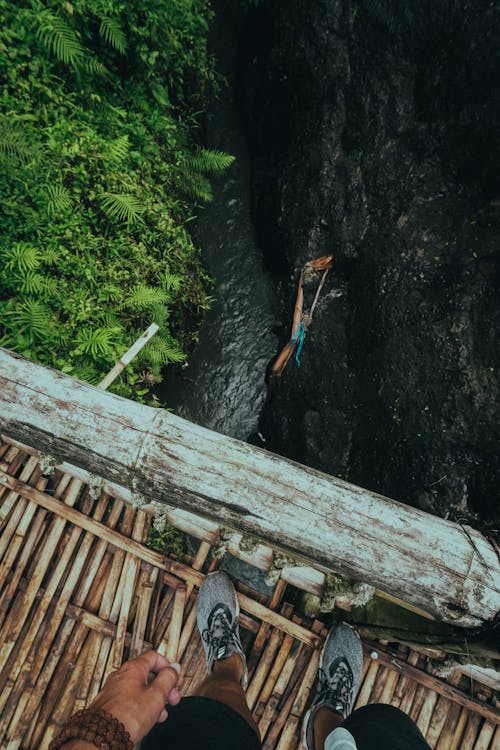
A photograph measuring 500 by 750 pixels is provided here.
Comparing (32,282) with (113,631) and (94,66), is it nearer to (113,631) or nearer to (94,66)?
(94,66)

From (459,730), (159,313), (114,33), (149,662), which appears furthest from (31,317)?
(459,730)

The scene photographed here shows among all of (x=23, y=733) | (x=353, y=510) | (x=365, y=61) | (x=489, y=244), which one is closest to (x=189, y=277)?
(x=365, y=61)

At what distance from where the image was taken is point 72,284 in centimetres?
386

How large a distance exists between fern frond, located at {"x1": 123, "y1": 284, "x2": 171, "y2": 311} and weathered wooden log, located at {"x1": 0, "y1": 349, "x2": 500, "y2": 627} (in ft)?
5.06


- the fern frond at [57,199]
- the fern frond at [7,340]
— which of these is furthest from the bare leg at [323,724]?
the fern frond at [57,199]

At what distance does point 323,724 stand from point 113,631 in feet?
5.56

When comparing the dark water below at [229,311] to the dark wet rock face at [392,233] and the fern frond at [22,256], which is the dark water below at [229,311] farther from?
the fern frond at [22,256]

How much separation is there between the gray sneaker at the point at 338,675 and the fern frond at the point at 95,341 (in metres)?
3.13

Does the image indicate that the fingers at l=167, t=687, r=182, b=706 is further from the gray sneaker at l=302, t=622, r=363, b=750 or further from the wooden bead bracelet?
the gray sneaker at l=302, t=622, r=363, b=750

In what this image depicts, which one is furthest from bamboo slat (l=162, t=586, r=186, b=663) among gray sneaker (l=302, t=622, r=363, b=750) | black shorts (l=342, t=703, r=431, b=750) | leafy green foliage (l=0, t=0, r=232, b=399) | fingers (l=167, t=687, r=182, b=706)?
leafy green foliage (l=0, t=0, r=232, b=399)

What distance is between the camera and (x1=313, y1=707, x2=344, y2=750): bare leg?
2758mm

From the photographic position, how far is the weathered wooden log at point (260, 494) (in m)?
2.01

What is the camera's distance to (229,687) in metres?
2.75

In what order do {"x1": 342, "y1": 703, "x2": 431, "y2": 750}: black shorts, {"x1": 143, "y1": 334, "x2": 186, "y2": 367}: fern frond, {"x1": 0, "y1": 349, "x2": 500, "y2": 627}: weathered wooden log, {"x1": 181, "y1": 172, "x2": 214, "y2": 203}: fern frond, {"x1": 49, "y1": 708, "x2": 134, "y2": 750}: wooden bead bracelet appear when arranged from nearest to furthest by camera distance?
A: {"x1": 49, "y1": 708, "x2": 134, "y2": 750}: wooden bead bracelet
{"x1": 0, "y1": 349, "x2": 500, "y2": 627}: weathered wooden log
{"x1": 342, "y1": 703, "x2": 431, "y2": 750}: black shorts
{"x1": 143, "y1": 334, "x2": 186, "y2": 367}: fern frond
{"x1": 181, "y1": 172, "x2": 214, "y2": 203}: fern frond
